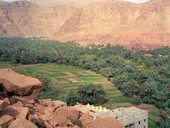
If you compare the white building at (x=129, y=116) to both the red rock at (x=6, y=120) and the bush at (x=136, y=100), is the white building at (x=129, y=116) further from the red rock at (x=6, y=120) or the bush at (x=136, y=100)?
the bush at (x=136, y=100)

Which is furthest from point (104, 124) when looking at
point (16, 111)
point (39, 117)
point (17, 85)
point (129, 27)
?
point (129, 27)

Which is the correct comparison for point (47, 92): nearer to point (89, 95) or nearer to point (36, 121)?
point (89, 95)

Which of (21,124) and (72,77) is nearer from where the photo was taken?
(21,124)

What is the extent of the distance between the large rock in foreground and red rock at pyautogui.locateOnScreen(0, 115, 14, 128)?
4981 mm

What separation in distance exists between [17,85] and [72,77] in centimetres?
6046

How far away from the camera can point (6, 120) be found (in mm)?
18703

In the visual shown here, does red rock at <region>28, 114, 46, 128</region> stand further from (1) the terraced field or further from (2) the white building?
(1) the terraced field

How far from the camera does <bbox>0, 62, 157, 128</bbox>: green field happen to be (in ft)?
220

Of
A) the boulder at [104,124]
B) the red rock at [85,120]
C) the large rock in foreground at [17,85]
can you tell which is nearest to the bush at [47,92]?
the large rock in foreground at [17,85]

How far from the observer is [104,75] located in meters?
86.5

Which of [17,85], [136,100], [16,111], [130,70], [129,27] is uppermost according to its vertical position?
[17,85]

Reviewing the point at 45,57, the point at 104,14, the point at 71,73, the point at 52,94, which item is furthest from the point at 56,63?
the point at 104,14

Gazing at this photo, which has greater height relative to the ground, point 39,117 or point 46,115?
point 39,117

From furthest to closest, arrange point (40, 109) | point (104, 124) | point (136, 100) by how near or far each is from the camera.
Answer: point (136, 100), point (40, 109), point (104, 124)
